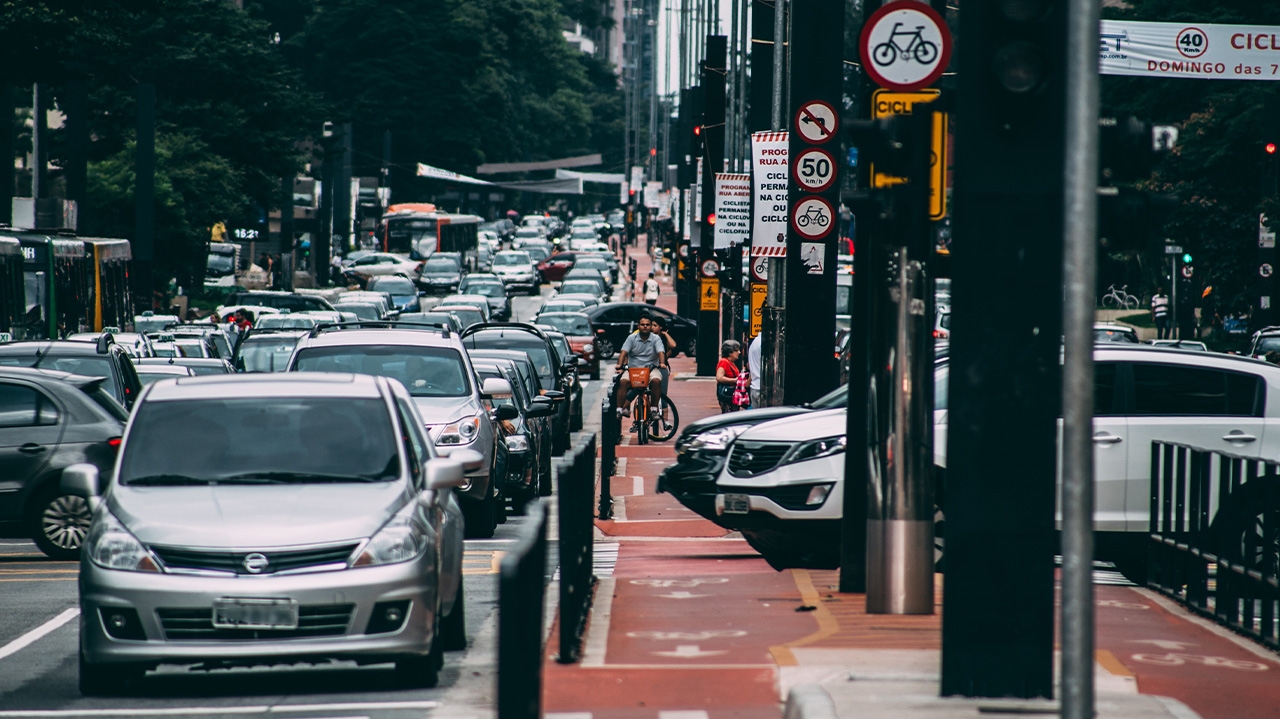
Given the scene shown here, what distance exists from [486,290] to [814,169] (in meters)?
44.0

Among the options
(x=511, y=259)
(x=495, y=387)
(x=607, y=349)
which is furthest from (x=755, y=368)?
(x=511, y=259)

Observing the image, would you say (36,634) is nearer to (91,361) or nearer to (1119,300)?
(91,361)

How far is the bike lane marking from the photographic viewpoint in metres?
8.23

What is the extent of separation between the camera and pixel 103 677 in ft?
28.6

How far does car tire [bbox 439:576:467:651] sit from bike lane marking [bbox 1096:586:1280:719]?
3395 millimetres

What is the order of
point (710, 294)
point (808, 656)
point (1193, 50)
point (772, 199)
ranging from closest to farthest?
point (808, 656) < point (772, 199) < point (1193, 50) < point (710, 294)

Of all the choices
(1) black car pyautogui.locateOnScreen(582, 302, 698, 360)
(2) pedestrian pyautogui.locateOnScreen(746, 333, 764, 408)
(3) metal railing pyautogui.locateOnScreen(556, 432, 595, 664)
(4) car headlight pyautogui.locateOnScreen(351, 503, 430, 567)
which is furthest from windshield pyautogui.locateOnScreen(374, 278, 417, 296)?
(4) car headlight pyautogui.locateOnScreen(351, 503, 430, 567)

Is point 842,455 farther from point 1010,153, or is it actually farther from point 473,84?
point 473,84

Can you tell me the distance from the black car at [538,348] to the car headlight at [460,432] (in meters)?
9.53

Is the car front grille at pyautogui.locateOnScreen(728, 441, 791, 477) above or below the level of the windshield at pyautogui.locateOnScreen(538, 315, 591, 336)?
below

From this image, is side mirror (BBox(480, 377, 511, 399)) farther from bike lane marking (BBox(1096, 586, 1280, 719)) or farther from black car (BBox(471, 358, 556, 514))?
bike lane marking (BBox(1096, 586, 1280, 719))

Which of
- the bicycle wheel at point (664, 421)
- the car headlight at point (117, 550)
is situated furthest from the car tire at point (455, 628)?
the bicycle wheel at point (664, 421)

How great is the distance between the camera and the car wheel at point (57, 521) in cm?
1478

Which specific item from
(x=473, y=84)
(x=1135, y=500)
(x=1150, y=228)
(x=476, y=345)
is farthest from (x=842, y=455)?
(x=473, y=84)
